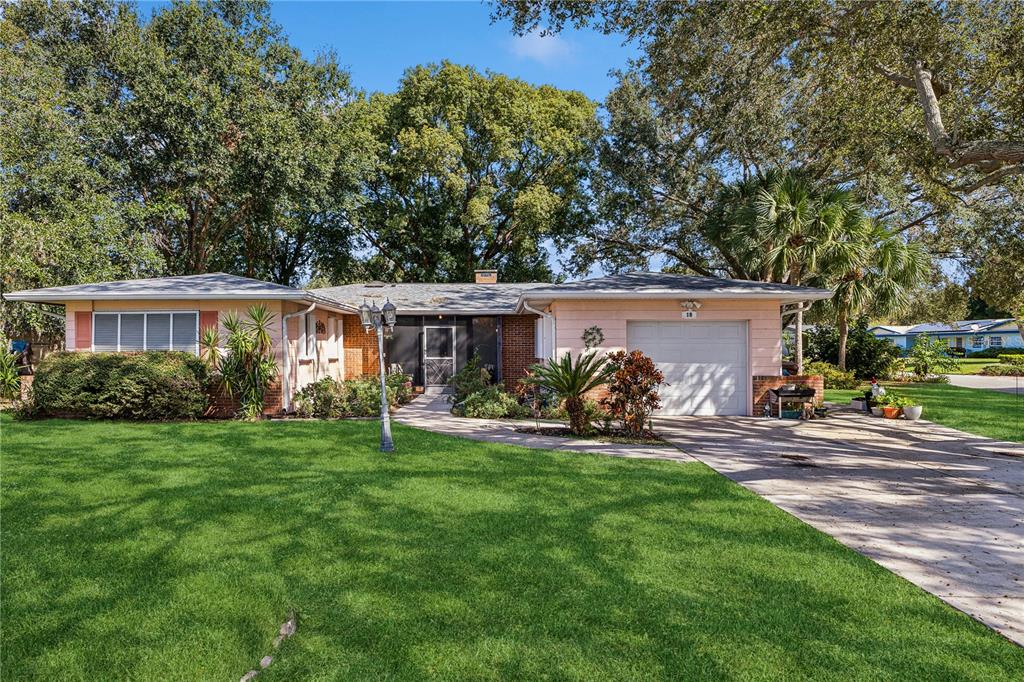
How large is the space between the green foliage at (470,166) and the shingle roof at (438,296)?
5.52 metres

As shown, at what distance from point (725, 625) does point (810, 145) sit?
20.6 m

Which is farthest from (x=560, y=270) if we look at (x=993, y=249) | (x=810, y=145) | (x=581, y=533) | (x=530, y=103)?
(x=581, y=533)

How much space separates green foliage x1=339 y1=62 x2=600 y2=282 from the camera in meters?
24.1

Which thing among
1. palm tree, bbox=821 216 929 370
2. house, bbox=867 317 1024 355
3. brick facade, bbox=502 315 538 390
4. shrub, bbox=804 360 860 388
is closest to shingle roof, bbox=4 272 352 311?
brick facade, bbox=502 315 538 390

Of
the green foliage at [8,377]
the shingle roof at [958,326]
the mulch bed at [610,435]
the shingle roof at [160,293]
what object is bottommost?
the mulch bed at [610,435]

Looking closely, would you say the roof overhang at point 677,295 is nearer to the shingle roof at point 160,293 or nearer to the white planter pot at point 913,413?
the white planter pot at point 913,413

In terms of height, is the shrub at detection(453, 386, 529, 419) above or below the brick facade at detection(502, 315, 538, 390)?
below

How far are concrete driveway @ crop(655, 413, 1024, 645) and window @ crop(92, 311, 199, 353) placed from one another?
10.5m

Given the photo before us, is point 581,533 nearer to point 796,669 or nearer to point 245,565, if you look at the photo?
point 796,669

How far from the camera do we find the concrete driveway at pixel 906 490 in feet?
12.5

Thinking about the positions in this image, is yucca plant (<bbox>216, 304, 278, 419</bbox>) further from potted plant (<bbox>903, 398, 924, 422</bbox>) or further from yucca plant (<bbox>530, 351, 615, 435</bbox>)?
potted plant (<bbox>903, 398, 924, 422</bbox>)

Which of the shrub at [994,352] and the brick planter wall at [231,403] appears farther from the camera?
the shrub at [994,352]

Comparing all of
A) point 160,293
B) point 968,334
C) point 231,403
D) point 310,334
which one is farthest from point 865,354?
point 968,334

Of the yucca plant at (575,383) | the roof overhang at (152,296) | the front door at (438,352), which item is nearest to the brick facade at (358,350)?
the front door at (438,352)
